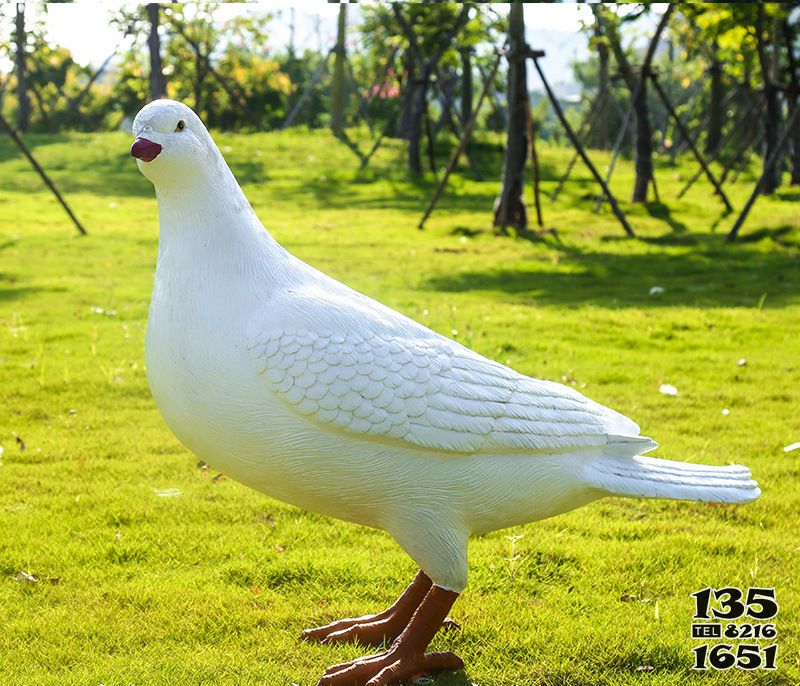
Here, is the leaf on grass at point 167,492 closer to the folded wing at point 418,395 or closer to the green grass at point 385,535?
the green grass at point 385,535

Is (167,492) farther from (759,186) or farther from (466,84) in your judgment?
(466,84)

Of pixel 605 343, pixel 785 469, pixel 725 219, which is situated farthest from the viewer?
pixel 725 219

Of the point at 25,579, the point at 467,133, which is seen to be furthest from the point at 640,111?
the point at 25,579

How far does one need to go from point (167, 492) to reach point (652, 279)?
7.34 meters

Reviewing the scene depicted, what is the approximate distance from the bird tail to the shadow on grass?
6224mm

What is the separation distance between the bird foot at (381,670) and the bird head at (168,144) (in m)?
1.68

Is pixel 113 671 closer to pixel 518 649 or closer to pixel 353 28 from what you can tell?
pixel 518 649

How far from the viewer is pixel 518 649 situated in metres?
3.40

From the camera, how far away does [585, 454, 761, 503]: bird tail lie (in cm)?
Answer: 311

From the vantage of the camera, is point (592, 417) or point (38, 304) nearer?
point (592, 417)

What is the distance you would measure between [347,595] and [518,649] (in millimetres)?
772

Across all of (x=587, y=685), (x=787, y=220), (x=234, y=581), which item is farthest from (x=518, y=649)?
(x=787, y=220)

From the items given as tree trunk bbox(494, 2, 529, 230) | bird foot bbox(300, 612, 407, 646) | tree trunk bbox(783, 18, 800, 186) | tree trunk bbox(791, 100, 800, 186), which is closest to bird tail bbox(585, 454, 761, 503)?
bird foot bbox(300, 612, 407, 646)

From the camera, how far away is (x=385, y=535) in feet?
14.6
